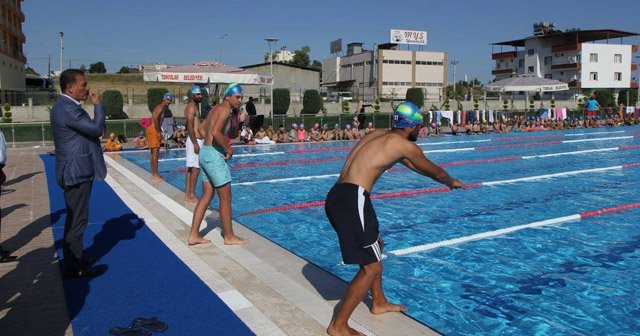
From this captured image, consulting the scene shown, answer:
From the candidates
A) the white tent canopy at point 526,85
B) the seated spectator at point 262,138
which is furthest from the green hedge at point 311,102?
the seated spectator at point 262,138

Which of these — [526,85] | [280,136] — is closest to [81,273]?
[280,136]

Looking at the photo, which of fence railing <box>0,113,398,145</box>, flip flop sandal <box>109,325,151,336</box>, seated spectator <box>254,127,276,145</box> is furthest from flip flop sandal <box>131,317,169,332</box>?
seated spectator <box>254,127,276,145</box>

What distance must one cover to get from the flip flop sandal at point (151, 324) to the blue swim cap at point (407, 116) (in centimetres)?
221

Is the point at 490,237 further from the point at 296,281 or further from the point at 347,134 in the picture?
the point at 347,134

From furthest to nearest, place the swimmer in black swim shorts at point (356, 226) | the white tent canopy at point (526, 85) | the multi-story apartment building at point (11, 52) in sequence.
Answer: the multi-story apartment building at point (11, 52)
the white tent canopy at point (526, 85)
the swimmer in black swim shorts at point (356, 226)

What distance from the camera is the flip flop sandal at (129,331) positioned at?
3791 mm

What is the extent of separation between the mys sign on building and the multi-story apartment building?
163ft

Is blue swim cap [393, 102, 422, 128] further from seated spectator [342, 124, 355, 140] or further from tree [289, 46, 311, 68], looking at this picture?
tree [289, 46, 311, 68]

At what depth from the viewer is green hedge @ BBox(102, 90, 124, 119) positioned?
35.1 meters

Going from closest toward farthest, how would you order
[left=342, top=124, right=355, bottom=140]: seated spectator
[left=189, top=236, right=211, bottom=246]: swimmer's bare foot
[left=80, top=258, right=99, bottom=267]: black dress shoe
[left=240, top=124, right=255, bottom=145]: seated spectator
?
[left=80, top=258, right=99, bottom=267]: black dress shoe, [left=189, top=236, right=211, bottom=246]: swimmer's bare foot, [left=240, top=124, right=255, bottom=145]: seated spectator, [left=342, top=124, right=355, bottom=140]: seated spectator

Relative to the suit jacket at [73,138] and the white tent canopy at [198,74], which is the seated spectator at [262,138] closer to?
the white tent canopy at [198,74]

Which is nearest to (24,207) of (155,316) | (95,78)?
(155,316)

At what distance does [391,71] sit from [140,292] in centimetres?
7868

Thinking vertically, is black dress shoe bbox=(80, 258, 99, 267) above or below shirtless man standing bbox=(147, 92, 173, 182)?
below
